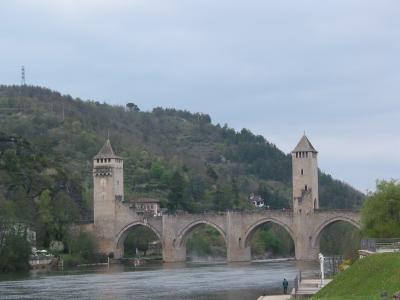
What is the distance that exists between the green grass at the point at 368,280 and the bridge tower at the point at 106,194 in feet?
246

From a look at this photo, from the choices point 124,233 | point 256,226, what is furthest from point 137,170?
point 256,226

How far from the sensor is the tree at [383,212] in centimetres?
6052

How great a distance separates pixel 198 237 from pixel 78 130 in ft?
180

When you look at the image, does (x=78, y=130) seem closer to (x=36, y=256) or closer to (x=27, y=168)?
(x=27, y=168)

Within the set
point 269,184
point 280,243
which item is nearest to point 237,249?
point 280,243

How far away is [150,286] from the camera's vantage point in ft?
203

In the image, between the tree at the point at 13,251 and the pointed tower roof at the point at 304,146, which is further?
the pointed tower roof at the point at 304,146

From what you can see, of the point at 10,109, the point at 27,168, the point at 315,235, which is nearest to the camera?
the point at 315,235

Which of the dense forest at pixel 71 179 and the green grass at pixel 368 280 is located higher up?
the dense forest at pixel 71 179

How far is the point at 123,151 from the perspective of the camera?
173m

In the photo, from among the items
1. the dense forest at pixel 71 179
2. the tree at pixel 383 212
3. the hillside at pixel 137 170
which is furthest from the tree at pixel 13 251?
the tree at pixel 383 212

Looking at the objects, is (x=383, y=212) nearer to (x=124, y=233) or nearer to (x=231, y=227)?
(x=231, y=227)

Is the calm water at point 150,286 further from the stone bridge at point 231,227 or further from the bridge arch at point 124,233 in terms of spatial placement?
the bridge arch at point 124,233

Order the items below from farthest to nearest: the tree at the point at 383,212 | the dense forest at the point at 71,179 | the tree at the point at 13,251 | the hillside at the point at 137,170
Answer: the hillside at the point at 137,170, the dense forest at the point at 71,179, the tree at the point at 13,251, the tree at the point at 383,212
